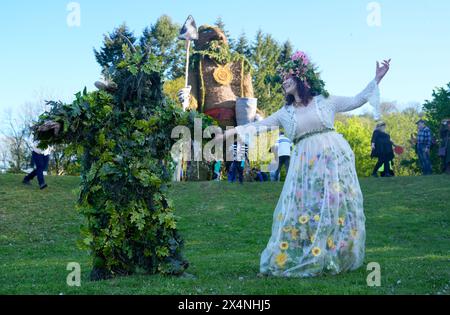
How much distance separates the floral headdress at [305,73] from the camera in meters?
7.41

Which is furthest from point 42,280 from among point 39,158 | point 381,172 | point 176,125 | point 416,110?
point 416,110

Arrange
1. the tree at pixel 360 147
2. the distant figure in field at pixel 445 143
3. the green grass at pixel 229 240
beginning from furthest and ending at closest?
1. the tree at pixel 360 147
2. the distant figure in field at pixel 445 143
3. the green grass at pixel 229 240

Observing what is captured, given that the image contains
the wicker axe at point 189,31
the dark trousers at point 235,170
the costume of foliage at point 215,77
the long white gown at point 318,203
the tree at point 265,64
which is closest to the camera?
the long white gown at point 318,203

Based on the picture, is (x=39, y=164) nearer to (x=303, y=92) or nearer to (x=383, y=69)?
(x=303, y=92)

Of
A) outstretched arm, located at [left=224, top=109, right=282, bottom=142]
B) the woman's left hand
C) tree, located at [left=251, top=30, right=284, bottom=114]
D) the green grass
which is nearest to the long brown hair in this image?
outstretched arm, located at [left=224, top=109, right=282, bottom=142]

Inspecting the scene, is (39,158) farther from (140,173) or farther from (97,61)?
(97,61)

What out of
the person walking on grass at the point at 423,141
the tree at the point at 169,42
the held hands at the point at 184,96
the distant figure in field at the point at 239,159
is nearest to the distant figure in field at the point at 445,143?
the person walking on grass at the point at 423,141

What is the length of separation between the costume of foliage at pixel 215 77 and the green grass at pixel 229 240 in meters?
5.95

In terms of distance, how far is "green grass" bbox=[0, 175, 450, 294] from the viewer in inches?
246

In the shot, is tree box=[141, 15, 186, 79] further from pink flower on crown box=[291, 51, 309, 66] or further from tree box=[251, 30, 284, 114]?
pink flower on crown box=[291, 51, 309, 66]

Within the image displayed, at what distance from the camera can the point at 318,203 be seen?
7.04 m

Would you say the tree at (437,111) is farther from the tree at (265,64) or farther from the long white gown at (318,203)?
the tree at (265,64)

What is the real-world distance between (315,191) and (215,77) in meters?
18.2
